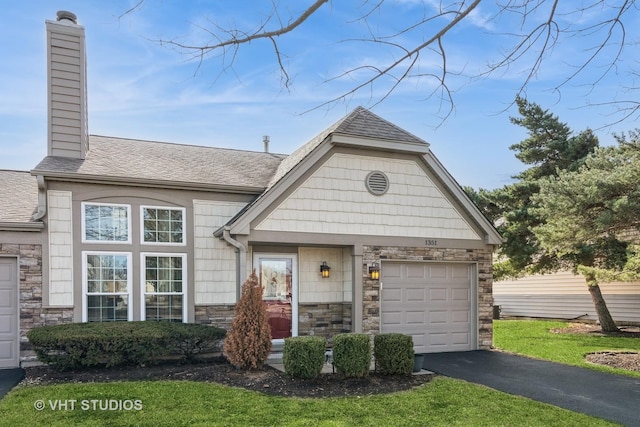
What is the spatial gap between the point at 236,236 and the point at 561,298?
1531 cm

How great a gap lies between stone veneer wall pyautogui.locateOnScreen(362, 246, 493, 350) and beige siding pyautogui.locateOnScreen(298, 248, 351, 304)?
2.07 ft

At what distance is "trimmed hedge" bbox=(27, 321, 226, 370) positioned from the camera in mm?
8453

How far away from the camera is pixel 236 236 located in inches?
393

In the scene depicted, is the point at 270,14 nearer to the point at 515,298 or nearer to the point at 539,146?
the point at 539,146

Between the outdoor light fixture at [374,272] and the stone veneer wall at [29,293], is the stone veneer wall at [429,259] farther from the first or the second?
the stone veneer wall at [29,293]

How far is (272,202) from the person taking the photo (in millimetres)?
10297

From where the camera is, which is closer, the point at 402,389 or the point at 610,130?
the point at 610,130

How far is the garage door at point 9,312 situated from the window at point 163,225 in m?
2.40

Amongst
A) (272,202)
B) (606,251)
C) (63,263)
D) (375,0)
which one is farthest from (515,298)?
(375,0)

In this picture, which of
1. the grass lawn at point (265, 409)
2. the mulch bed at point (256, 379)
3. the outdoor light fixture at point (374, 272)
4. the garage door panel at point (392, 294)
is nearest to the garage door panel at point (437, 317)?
the garage door panel at point (392, 294)

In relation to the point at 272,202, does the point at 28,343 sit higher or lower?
lower

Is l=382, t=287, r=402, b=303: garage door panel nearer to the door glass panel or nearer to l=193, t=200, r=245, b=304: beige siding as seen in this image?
the door glass panel

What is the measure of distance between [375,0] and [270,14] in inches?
32.0

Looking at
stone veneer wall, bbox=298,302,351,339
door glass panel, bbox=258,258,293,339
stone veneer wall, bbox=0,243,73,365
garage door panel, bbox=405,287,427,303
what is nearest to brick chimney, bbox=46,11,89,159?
stone veneer wall, bbox=0,243,73,365
